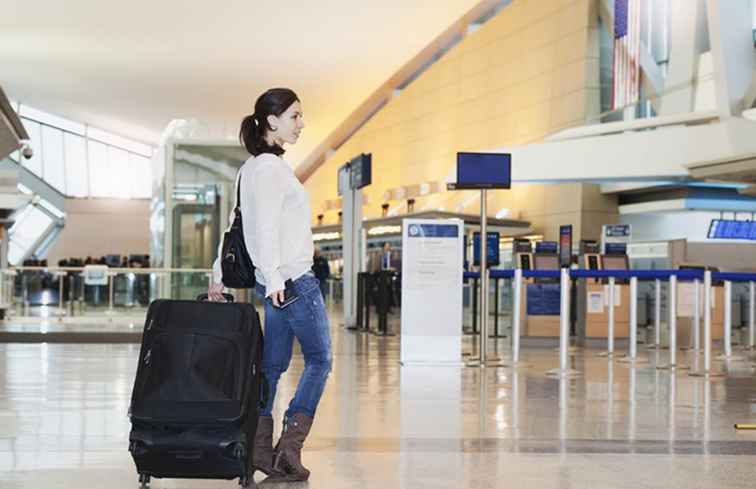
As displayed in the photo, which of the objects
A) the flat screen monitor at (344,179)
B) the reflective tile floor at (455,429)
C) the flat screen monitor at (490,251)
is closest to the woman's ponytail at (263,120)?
the reflective tile floor at (455,429)

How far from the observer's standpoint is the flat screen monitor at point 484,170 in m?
11.4

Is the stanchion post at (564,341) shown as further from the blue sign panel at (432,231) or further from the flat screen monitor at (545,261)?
the flat screen monitor at (545,261)

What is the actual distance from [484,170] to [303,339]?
7287mm

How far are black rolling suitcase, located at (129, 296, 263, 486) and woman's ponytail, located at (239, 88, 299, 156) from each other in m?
0.74

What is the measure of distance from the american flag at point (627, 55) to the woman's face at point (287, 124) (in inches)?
818

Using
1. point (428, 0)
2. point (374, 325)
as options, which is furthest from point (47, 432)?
point (428, 0)

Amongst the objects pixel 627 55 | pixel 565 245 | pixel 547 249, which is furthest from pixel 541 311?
pixel 627 55

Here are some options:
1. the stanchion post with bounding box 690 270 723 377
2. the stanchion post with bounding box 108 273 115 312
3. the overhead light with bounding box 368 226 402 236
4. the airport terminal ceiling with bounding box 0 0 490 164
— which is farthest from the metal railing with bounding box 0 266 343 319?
the overhead light with bounding box 368 226 402 236

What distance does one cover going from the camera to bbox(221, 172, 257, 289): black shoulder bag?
A: 444 centimetres

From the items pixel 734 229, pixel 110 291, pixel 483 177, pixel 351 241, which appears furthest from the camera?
pixel 734 229

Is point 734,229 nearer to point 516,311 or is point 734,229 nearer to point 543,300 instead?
point 543,300

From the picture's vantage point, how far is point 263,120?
462cm

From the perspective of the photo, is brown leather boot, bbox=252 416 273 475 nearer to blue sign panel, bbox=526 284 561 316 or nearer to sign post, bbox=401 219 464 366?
sign post, bbox=401 219 464 366

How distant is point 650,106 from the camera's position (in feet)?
77.4
